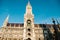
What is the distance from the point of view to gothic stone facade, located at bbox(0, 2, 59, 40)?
2066 inches

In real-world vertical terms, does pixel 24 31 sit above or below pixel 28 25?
below

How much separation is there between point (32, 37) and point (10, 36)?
8.65 meters

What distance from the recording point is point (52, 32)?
54.4 m

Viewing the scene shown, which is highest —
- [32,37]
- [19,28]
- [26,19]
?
[26,19]

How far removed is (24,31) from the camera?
176ft

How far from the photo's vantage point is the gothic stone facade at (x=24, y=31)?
172 ft

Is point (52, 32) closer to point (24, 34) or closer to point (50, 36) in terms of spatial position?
point (50, 36)

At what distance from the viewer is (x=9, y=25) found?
5684 centimetres

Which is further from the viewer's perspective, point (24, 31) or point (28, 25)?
point (28, 25)

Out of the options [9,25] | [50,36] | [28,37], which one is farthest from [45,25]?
[9,25]

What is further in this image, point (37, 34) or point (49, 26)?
point (49, 26)

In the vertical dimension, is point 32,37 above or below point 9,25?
below

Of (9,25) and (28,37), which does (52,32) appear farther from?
(9,25)

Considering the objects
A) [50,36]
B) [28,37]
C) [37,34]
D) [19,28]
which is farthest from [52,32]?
[19,28]
